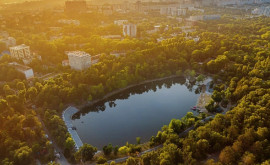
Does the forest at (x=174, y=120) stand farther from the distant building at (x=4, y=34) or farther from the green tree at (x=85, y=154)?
the distant building at (x=4, y=34)

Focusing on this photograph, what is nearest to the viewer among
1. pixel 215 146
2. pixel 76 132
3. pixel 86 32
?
pixel 215 146

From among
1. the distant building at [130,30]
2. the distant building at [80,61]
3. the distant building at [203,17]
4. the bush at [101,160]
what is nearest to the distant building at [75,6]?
the distant building at [130,30]

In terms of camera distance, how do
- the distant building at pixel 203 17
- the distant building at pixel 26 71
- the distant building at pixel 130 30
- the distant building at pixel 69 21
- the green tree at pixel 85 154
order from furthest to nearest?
the distant building at pixel 203 17 → the distant building at pixel 69 21 → the distant building at pixel 130 30 → the distant building at pixel 26 71 → the green tree at pixel 85 154

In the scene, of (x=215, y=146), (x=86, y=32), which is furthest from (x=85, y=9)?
(x=215, y=146)

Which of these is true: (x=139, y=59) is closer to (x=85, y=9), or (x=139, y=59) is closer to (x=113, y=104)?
(x=113, y=104)

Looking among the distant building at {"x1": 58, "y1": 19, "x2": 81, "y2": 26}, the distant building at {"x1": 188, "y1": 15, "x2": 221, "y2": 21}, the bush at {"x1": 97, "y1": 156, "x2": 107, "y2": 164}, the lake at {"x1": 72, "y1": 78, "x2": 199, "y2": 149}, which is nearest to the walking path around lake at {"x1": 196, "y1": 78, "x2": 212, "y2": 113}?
the lake at {"x1": 72, "y1": 78, "x2": 199, "y2": 149}

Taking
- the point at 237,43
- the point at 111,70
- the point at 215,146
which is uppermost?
the point at 237,43

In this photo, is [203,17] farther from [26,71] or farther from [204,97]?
[26,71]

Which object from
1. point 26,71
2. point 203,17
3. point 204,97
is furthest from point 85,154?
point 203,17
